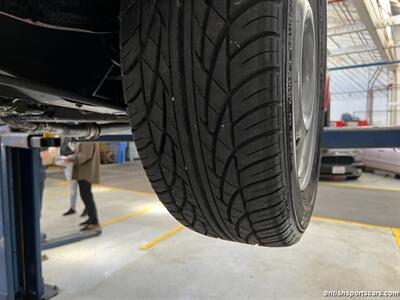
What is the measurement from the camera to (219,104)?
0.58 m

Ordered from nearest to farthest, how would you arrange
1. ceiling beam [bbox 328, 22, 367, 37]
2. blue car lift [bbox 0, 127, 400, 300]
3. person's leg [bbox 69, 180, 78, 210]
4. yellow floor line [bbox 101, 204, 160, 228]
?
blue car lift [bbox 0, 127, 400, 300] < yellow floor line [bbox 101, 204, 160, 228] < person's leg [bbox 69, 180, 78, 210] < ceiling beam [bbox 328, 22, 367, 37]

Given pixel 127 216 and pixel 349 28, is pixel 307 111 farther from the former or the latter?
pixel 349 28

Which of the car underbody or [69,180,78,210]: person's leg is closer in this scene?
the car underbody

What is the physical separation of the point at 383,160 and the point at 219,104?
7.94 m

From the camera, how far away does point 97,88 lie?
88 cm

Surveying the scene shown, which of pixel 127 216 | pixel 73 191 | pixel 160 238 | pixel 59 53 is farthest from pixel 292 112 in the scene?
pixel 73 191

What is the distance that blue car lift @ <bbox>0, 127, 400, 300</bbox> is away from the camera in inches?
77.7

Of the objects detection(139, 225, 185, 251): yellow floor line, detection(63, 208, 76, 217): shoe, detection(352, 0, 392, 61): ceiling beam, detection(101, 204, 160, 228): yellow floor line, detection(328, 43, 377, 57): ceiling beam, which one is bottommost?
detection(101, 204, 160, 228): yellow floor line

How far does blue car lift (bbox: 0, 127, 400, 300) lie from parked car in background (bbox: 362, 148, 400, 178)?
645 cm

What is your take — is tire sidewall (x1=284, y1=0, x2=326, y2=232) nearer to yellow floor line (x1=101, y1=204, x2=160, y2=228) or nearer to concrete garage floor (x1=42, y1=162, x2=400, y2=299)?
concrete garage floor (x1=42, y1=162, x2=400, y2=299)

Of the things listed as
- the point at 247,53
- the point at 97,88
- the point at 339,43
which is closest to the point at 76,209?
the point at 97,88

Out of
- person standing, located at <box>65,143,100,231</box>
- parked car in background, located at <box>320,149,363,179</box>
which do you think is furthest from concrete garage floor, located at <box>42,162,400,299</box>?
parked car in background, located at <box>320,149,363,179</box>

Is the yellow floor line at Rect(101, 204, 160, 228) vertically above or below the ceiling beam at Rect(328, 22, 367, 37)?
below

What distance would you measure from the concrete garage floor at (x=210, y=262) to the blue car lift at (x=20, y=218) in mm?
224
